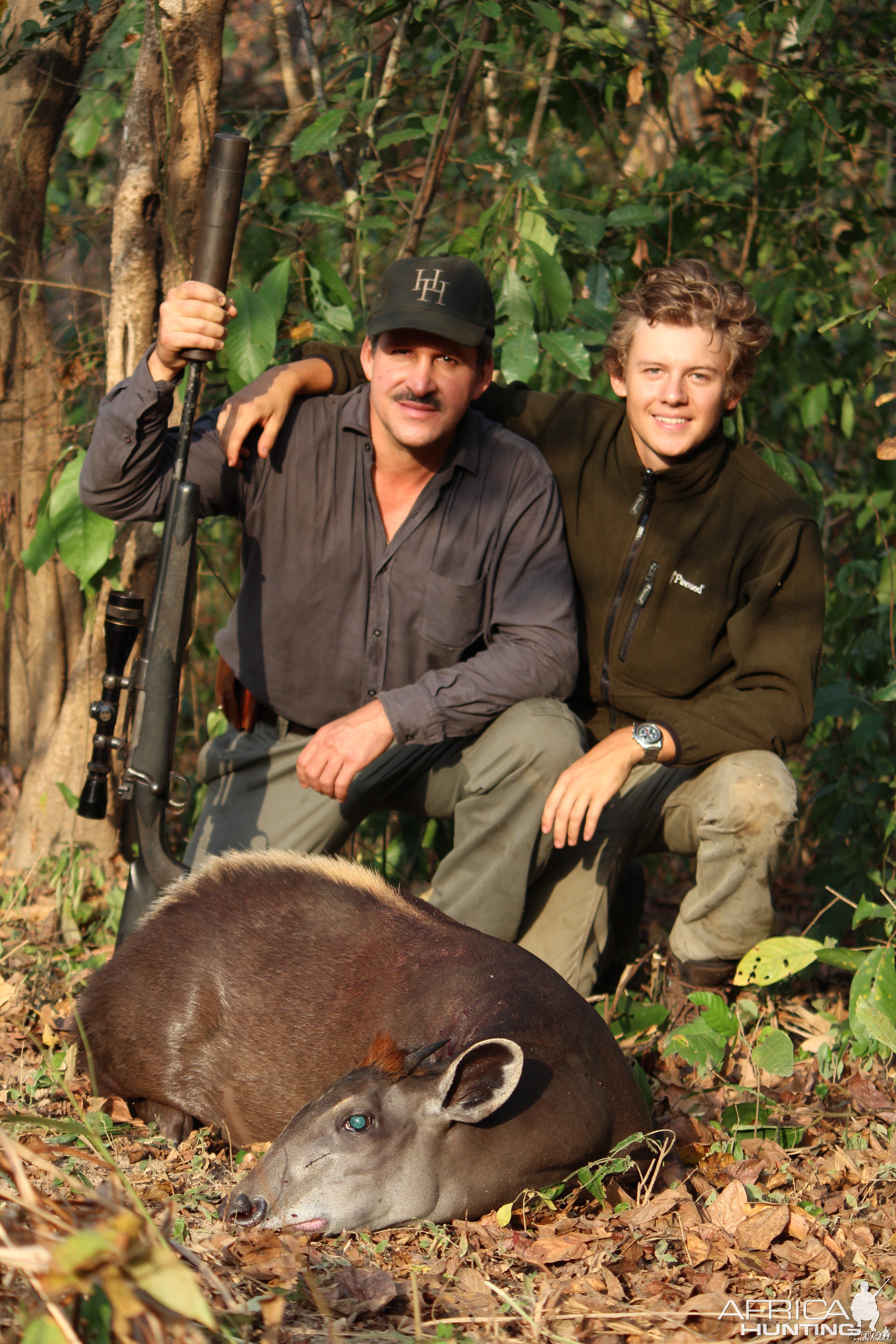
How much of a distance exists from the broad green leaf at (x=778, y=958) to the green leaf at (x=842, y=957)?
0.16 ft

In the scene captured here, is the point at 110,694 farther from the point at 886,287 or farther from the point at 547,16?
the point at 547,16

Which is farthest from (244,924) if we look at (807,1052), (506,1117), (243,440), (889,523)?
(889,523)

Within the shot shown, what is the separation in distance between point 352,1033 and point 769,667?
1913 millimetres

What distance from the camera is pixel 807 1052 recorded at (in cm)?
411

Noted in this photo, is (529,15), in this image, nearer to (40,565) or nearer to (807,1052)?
(40,565)

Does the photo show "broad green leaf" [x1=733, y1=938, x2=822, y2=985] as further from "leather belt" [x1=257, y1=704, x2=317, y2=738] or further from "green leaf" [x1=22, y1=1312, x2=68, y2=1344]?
"green leaf" [x1=22, y1=1312, x2=68, y2=1344]

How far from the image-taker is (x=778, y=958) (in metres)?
3.94

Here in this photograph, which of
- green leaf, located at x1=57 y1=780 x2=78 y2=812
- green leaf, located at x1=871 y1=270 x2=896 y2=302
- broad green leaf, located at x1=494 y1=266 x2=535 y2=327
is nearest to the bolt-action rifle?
green leaf, located at x1=57 y1=780 x2=78 y2=812

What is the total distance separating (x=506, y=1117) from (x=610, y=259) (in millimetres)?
3488

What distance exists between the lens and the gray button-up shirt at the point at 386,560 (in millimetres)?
4160

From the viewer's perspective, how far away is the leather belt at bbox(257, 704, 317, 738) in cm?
443

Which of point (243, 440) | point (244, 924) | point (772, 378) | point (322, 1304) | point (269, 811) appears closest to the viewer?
point (322, 1304)

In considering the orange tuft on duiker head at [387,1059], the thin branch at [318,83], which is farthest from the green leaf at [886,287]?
the orange tuft on duiker head at [387,1059]

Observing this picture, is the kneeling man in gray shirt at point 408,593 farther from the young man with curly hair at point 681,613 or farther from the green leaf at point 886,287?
the green leaf at point 886,287
